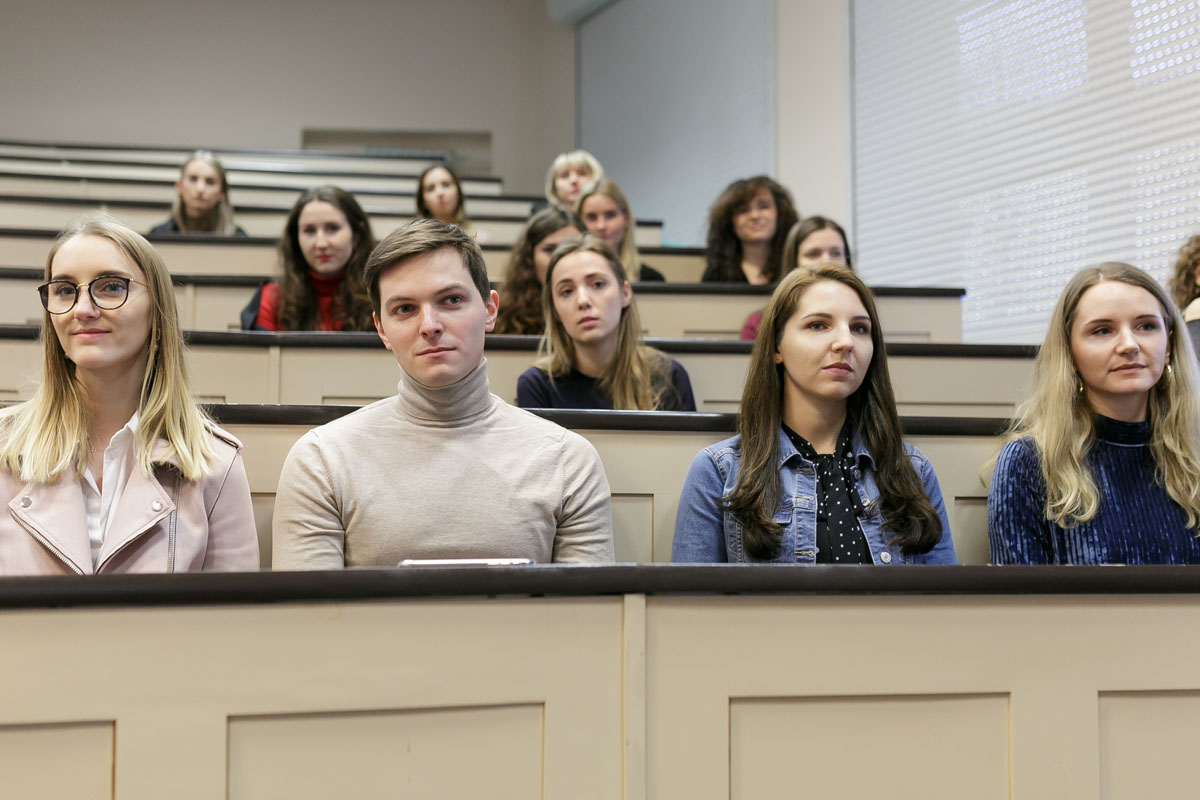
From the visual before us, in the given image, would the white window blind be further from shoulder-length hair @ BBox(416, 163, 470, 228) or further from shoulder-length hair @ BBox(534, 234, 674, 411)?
shoulder-length hair @ BBox(534, 234, 674, 411)

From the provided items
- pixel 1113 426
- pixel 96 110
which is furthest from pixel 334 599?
pixel 96 110

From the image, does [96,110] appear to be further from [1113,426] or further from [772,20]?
[1113,426]

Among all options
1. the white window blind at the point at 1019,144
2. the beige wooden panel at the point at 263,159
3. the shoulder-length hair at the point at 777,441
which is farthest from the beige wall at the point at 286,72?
the shoulder-length hair at the point at 777,441

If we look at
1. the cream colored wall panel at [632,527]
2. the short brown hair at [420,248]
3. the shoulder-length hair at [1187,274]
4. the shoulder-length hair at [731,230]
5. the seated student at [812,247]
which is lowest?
the cream colored wall panel at [632,527]

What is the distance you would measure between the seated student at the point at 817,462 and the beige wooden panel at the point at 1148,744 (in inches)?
17.6

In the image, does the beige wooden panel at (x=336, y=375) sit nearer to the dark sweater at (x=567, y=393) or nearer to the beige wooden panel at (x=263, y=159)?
the dark sweater at (x=567, y=393)

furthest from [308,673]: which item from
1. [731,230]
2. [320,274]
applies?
[731,230]

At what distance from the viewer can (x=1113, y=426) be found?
141cm

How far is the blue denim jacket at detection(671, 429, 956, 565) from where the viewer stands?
4.25 feet

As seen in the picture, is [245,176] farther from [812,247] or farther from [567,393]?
[567,393]

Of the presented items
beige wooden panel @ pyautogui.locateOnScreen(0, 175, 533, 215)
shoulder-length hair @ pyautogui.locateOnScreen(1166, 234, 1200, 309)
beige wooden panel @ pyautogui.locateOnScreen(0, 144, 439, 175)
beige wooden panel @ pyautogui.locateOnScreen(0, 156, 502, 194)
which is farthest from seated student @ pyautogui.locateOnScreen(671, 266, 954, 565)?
beige wooden panel @ pyautogui.locateOnScreen(0, 144, 439, 175)

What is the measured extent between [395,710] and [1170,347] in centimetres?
119

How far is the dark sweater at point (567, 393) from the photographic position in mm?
1745

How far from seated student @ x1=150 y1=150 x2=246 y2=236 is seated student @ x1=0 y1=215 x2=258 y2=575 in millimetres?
2053
